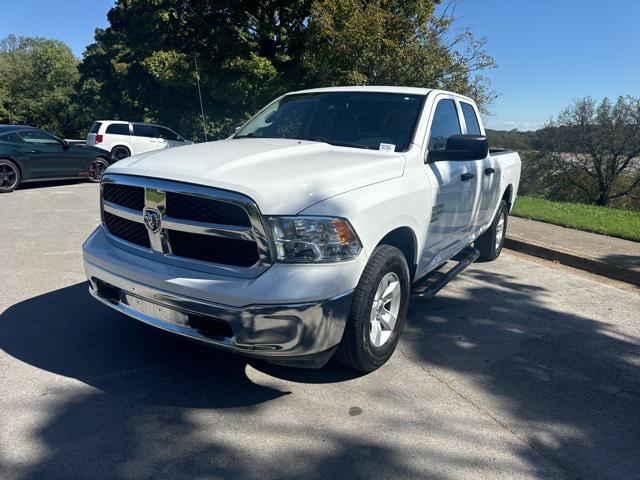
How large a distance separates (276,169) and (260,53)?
19.0 metres

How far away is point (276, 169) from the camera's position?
2916 mm

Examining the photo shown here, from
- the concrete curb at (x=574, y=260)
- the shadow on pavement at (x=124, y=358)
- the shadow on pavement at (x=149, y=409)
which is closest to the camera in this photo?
the shadow on pavement at (x=149, y=409)

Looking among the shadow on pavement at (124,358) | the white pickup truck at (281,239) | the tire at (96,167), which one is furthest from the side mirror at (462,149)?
the tire at (96,167)

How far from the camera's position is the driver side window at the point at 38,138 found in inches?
448

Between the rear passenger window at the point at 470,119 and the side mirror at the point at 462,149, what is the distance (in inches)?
59.5

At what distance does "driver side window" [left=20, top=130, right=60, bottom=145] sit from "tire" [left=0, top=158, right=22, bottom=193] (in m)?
0.70

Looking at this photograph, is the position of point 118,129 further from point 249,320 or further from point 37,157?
point 249,320

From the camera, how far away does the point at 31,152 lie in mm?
11422

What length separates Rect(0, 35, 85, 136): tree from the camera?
4747cm

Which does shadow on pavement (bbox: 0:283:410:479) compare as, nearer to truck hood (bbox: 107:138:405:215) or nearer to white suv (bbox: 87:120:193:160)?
truck hood (bbox: 107:138:405:215)

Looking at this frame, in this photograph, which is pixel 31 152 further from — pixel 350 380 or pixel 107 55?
pixel 107 55

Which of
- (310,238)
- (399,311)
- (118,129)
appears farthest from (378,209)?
(118,129)

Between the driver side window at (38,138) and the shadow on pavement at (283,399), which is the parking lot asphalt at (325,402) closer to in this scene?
the shadow on pavement at (283,399)

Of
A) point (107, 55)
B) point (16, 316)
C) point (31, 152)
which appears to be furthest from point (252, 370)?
point (107, 55)
